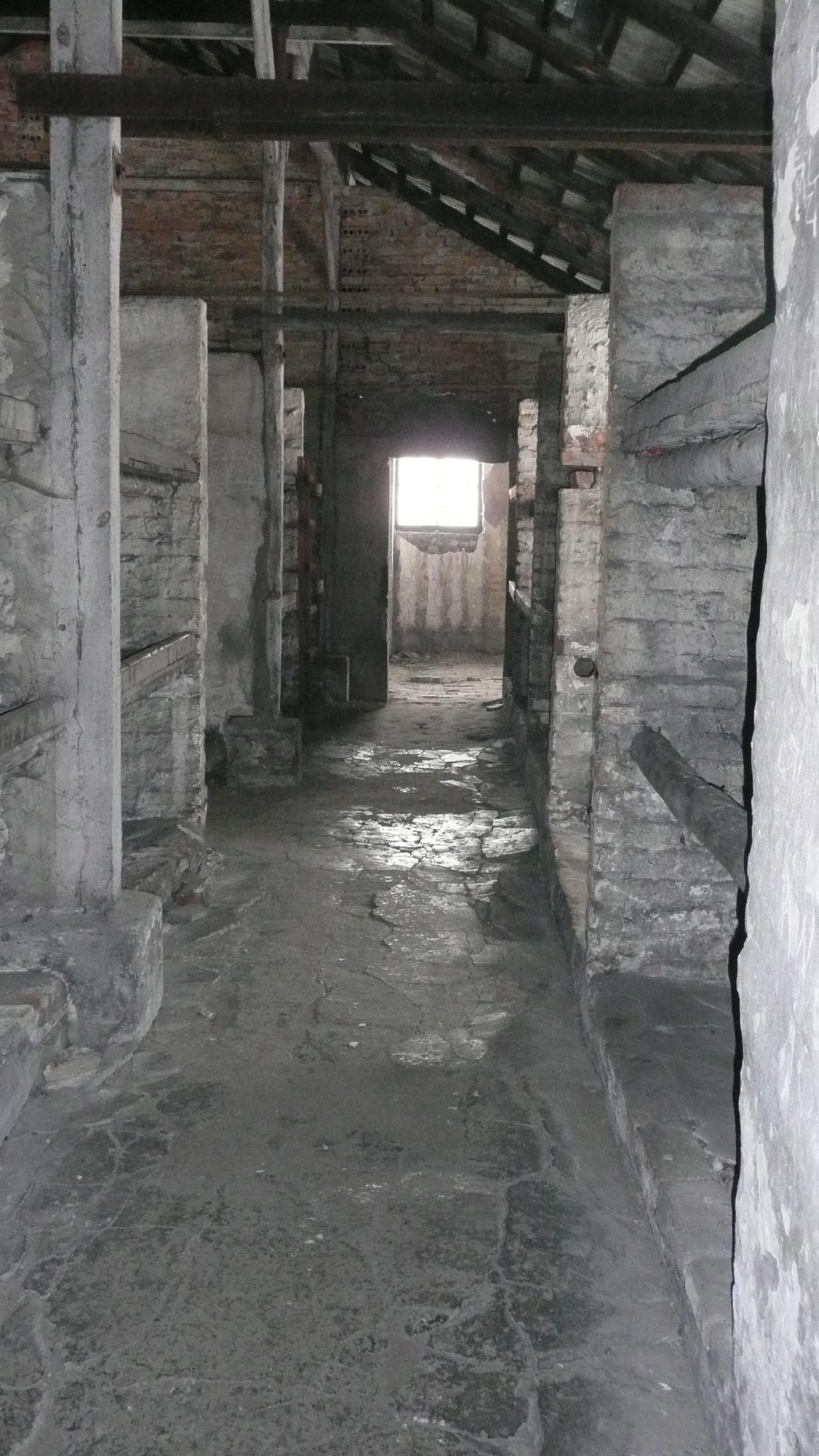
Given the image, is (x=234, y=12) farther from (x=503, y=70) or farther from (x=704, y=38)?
(x=704, y=38)

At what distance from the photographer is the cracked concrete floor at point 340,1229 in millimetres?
2260

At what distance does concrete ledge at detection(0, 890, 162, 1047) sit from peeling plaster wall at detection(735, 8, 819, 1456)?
2.45 meters

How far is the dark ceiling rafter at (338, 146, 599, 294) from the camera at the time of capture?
11109 mm

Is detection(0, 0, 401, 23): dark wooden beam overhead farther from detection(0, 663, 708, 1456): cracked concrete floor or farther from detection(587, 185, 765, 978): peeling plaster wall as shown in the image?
detection(0, 663, 708, 1456): cracked concrete floor

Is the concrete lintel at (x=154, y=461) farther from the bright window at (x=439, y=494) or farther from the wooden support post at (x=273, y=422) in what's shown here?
the bright window at (x=439, y=494)

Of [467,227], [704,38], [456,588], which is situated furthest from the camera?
[456,588]

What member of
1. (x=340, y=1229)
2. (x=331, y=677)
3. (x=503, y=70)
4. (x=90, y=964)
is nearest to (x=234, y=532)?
(x=331, y=677)

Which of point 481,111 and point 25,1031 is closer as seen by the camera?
point 25,1031

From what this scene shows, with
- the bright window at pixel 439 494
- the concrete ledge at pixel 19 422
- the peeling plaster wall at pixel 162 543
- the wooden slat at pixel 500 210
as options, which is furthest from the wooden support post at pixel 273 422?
the bright window at pixel 439 494

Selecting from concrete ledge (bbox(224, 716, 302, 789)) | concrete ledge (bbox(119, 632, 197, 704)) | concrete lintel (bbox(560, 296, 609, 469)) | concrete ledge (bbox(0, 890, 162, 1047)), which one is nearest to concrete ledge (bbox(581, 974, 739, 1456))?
concrete ledge (bbox(0, 890, 162, 1047))

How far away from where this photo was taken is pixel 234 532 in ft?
26.5

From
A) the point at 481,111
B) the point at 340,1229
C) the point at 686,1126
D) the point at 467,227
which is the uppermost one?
the point at 467,227

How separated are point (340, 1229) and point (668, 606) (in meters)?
2.17

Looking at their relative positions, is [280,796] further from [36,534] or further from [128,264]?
[128,264]
